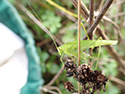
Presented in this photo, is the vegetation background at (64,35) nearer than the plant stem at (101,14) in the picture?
No

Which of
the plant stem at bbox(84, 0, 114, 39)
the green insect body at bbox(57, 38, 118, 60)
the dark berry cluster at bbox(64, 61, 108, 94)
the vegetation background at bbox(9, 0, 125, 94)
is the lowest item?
the dark berry cluster at bbox(64, 61, 108, 94)

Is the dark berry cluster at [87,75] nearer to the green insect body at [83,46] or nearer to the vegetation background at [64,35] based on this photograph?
the green insect body at [83,46]

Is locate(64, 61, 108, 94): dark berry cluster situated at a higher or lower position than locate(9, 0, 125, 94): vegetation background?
lower

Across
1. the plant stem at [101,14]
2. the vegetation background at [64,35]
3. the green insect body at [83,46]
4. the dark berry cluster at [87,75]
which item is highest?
the vegetation background at [64,35]

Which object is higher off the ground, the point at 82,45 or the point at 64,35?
the point at 64,35

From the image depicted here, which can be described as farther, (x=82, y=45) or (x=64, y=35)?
(x=64, y=35)

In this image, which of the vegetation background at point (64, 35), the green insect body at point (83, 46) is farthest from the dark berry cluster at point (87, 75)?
the vegetation background at point (64, 35)

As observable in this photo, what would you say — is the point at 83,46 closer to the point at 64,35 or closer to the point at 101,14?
the point at 101,14

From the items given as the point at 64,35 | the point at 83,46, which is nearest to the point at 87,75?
the point at 83,46

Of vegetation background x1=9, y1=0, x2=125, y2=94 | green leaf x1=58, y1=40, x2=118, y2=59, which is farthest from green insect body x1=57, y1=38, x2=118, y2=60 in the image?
vegetation background x1=9, y1=0, x2=125, y2=94

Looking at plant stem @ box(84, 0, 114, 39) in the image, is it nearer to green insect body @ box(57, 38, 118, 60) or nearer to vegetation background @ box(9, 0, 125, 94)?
green insect body @ box(57, 38, 118, 60)

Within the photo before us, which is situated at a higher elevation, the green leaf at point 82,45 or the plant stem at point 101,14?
the plant stem at point 101,14
